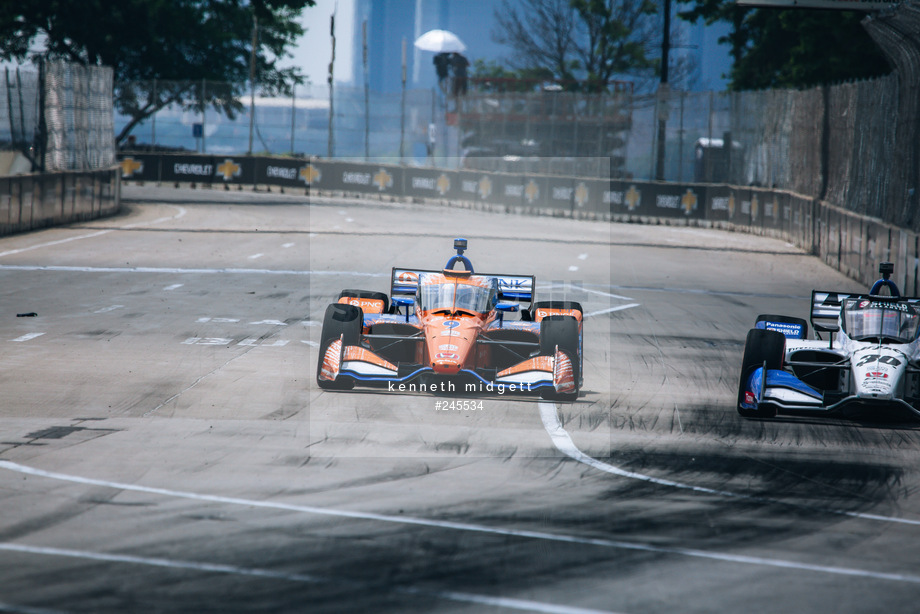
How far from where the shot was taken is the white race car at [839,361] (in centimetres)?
988

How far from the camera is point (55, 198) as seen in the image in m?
26.9

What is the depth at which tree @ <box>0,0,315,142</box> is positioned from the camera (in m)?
→ 47.3

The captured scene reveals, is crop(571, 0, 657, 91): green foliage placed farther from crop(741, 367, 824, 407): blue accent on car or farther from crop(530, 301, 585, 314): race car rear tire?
crop(741, 367, 824, 407): blue accent on car

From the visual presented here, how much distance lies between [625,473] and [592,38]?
61727mm

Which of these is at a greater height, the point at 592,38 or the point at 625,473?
the point at 592,38

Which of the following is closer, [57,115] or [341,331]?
[341,331]

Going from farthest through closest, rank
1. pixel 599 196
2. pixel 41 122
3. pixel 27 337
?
pixel 599 196
pixel 41 122
pixel 27 337

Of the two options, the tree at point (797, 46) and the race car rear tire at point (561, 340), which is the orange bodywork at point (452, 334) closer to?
the race car rear tire at point (561, 340)

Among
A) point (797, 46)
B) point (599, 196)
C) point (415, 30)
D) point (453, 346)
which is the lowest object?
point (453, 346)

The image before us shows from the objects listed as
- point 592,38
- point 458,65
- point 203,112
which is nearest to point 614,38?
point 592,38

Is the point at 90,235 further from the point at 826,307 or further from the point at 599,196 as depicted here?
the point at 826,307

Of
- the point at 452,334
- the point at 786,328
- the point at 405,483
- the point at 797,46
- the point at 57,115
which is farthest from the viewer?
the point at 797,46

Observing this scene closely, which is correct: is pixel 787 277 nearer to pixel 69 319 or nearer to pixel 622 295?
pixel 622 295

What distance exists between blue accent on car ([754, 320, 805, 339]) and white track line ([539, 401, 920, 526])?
2843mm
